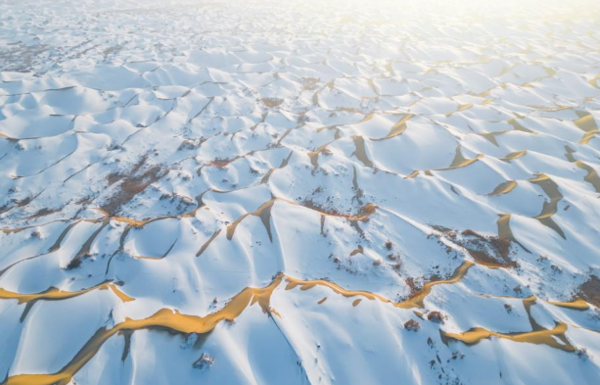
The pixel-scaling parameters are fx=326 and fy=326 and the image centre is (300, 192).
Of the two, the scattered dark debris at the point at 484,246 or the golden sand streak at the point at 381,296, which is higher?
the scattered dark debris at the point at 484,246

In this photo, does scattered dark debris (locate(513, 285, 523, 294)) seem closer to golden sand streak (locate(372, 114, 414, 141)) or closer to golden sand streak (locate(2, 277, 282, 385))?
golden sand streak (locate(2, 277, 282, 385))

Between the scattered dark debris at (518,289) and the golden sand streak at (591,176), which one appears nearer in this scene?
the scattered dark debris at (518,289)

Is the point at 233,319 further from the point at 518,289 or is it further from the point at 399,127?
the point at 399,127

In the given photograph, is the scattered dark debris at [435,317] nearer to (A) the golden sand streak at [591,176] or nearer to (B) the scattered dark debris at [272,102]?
(A) the golden sand streak at [591,176]

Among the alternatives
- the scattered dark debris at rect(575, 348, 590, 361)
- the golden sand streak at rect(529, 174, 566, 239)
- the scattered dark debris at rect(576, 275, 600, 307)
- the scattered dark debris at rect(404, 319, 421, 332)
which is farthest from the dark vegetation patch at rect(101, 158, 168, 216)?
the scattered dark debris at rect(576, 275, 600, 307)

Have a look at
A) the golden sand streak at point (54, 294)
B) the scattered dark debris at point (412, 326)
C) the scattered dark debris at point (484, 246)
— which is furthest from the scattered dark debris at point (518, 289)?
the golden sand streak at point (54, 294)

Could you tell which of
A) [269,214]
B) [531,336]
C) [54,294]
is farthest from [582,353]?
[54,294]

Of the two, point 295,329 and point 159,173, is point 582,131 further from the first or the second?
point 159,173

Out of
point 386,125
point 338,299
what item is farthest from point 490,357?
point 386,125

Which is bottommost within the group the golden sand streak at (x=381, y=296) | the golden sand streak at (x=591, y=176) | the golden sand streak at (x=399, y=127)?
the golden sand streak at (x=381, y=296)
